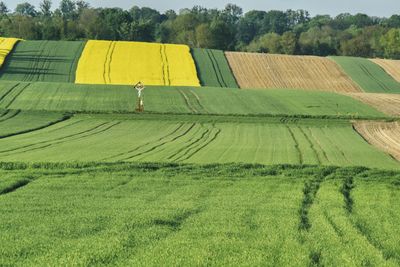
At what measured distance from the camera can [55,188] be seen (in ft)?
64.7

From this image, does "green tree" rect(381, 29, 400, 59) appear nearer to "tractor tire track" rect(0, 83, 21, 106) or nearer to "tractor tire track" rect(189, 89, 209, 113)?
"tractor tire track" rect(189, 89, 209, 113)

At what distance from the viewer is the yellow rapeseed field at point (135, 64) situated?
70.9m

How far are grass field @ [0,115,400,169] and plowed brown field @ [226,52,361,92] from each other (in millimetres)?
25474

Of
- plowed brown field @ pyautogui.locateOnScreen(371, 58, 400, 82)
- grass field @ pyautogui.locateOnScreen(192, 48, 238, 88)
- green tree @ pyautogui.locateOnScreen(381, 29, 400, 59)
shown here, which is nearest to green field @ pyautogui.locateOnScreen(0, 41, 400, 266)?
grass field @ pyautogui.locateOnScreen(192, 48, 238, 88)

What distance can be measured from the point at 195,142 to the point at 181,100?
2226 cm

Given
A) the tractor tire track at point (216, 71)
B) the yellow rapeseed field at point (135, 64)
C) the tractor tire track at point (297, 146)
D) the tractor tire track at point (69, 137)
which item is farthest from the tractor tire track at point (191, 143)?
the tractor tire track at point (216, 71)

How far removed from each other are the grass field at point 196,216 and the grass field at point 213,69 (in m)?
48.8

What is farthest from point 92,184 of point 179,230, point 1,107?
point 1,107

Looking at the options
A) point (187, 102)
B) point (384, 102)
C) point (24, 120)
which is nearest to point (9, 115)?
point (24, 120)

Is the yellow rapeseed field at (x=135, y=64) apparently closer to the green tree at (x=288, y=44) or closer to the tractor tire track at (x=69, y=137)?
the tractor tire track at (x=69, y=137)

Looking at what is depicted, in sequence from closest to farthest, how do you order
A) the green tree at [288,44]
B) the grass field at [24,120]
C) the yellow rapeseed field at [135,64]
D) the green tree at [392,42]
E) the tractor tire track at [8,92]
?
the grass field at [24,120] → the tractor tire track at [8,92] → the yellow rapeseed field at [135,64] → the green tree at [392,42] → the green tree at [288,44]

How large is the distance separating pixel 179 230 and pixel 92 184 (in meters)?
6.77

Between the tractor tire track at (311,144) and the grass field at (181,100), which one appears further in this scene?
the grass field at (181,100)

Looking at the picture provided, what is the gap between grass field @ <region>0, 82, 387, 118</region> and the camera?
51.8 meters
